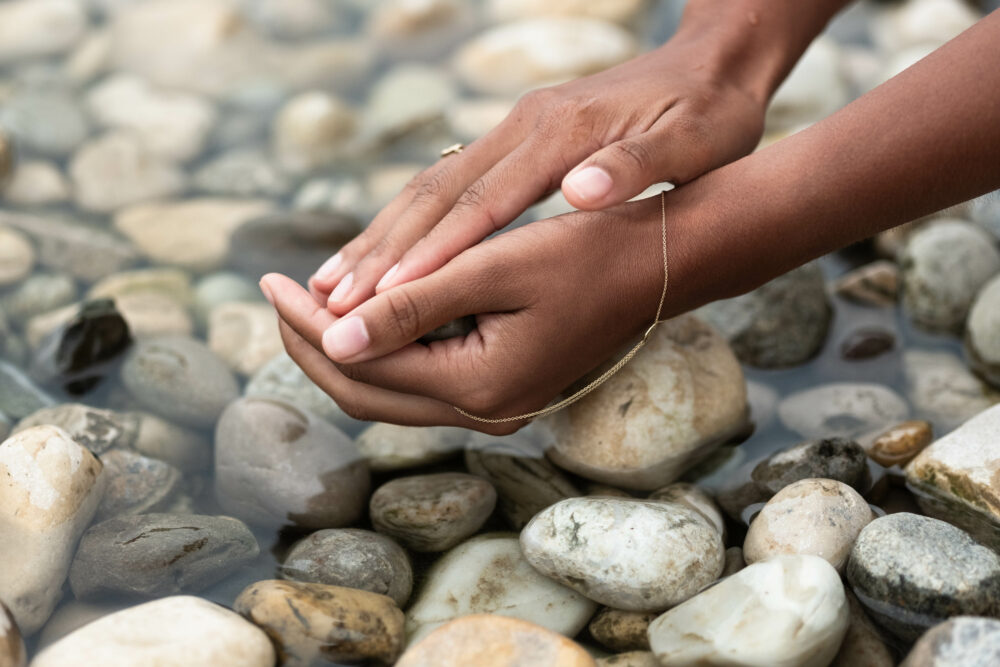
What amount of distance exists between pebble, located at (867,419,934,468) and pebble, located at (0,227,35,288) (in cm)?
275

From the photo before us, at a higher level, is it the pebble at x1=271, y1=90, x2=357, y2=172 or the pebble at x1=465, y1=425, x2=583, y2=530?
the pebble at x1=271, y1=90, x2=357, y2=172

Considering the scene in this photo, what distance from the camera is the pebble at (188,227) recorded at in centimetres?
305

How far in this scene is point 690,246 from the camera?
6.16 feet

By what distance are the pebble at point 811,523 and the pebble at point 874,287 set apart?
1.02 m

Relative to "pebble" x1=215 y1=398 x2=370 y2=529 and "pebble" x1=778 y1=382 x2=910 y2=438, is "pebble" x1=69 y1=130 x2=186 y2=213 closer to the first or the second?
"pebble" x1=215 y1=398 x2=370 y2=529

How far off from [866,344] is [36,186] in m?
3.06

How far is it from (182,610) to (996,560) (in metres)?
1.62

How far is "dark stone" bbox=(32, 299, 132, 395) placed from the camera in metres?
2.48

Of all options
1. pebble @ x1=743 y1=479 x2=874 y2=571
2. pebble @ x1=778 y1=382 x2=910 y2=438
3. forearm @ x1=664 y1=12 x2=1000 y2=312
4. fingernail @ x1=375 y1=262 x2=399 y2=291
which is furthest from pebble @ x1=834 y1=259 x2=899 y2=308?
fingernail @ x1=375 y1=262 x2=399 y2=291

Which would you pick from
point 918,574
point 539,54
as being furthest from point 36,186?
point 918,574

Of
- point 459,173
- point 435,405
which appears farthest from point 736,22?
point 435,405

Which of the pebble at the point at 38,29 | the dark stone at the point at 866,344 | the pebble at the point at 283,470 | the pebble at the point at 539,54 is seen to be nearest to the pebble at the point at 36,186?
the pebble at the point at 38,29

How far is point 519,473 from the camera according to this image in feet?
7.21

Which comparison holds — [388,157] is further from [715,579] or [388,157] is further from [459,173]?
[715,579]
